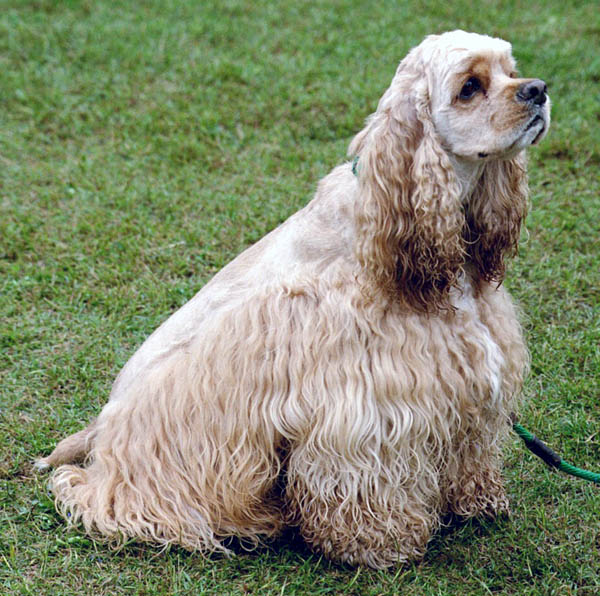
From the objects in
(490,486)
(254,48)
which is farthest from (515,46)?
(490,486)

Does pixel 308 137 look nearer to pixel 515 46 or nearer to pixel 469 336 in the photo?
pixel 515 46

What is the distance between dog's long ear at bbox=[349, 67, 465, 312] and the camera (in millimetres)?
2980

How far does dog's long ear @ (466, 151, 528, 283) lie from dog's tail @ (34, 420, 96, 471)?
5.90ft

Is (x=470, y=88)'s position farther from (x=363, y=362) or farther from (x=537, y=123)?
(x=363, y=362)

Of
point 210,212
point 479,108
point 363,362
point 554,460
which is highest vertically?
point 479,108

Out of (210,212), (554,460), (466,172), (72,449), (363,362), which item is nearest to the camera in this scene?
(466,172)

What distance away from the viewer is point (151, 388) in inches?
143

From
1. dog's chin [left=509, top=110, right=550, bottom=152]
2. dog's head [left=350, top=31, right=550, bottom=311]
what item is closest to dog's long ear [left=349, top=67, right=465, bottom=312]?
dog's head [left=350, top=31, right=550, bottom=311]

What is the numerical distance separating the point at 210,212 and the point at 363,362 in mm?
3167

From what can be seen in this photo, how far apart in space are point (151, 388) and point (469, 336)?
1279mm

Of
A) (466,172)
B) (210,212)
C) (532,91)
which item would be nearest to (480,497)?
(466,172)

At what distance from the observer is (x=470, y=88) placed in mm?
3008

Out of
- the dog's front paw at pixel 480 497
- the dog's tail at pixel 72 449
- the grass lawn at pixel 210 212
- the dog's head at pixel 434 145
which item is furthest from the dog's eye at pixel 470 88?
the dog's tail at pixel 72 449

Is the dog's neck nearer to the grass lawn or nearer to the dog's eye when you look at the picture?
the dog's eye
